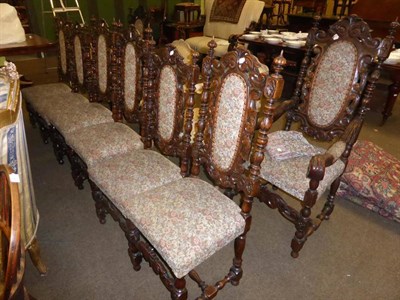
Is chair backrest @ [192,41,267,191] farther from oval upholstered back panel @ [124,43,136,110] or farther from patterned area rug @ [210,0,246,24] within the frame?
patterned area rug @ [210,0,246,24]

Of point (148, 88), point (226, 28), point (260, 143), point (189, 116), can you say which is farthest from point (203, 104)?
point (226, 28)

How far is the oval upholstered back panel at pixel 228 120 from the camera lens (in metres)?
1.28

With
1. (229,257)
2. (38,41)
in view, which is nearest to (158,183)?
(229,257)

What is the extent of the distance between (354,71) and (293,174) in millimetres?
722

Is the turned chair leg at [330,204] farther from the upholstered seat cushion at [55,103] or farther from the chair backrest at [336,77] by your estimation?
the upholstered seat cushion at [55,103]

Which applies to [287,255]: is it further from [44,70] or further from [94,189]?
[44,70]

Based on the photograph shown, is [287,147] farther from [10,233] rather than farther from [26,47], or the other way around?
[26,47]

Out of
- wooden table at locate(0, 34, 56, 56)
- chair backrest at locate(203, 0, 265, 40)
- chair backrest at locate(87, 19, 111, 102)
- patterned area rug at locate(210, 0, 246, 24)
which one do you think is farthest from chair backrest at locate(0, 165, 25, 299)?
patterned area rug at locate(210, 0, 246, 24)

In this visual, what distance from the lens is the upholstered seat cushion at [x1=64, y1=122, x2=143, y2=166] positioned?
1826mm

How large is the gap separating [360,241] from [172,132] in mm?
1423

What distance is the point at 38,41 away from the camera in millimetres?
2871

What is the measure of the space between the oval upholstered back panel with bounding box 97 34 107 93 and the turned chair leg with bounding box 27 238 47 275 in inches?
50.1

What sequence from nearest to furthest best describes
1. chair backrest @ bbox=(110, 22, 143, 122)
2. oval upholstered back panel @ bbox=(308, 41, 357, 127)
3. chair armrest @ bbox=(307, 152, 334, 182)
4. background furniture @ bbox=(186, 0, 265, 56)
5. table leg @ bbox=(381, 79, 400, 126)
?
chair armrest @ bbox=(307, 152, 334, 182) → oval upholstered back panel @ bbox=(308, 41, 357, 127) → chair backrest @ bbox=(110, 22, 143, 122) → table leg @ bbox=(381, 79, 400, 126) → background furniture @ bbox=(186, 0, 265, 56)

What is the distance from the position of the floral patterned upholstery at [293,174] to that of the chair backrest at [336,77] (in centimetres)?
29
